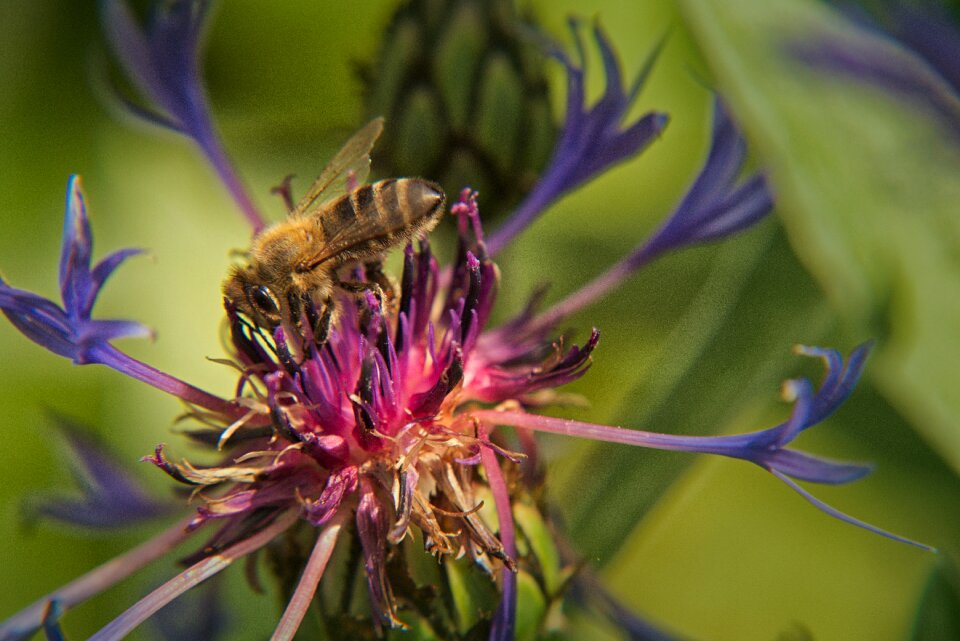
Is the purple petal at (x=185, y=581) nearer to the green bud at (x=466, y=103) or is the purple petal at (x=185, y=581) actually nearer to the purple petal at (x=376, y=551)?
the purple petal at (x=376, y=551)

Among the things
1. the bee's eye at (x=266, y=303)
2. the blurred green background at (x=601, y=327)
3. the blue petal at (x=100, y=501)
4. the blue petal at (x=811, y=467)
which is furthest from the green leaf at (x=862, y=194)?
the blue petal at (x=100, y=501)

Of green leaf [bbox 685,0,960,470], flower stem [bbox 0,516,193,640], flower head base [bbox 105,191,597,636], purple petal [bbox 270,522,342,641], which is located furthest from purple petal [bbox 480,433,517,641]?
green leaf [bbox 685,0,960,470]

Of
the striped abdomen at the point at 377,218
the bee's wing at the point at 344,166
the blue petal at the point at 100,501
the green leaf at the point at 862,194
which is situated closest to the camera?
the green leaf at the point at 862,194

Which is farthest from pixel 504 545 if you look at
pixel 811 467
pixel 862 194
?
pixel 862 194

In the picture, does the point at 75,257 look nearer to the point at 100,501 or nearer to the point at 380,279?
the point at 380,279

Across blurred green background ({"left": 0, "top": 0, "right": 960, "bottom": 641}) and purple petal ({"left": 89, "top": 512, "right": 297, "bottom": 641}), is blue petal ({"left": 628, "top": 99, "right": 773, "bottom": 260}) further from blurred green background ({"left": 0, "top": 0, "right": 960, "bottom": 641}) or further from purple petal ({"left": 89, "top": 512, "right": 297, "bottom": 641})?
purple petal ({"left": 89, "top": 512, "right": 297, "bottom": 641})

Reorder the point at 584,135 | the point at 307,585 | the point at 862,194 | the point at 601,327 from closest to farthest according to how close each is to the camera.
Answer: the point at 862,194, the point at 307,585, the point at 584,135, the point at 601,327
